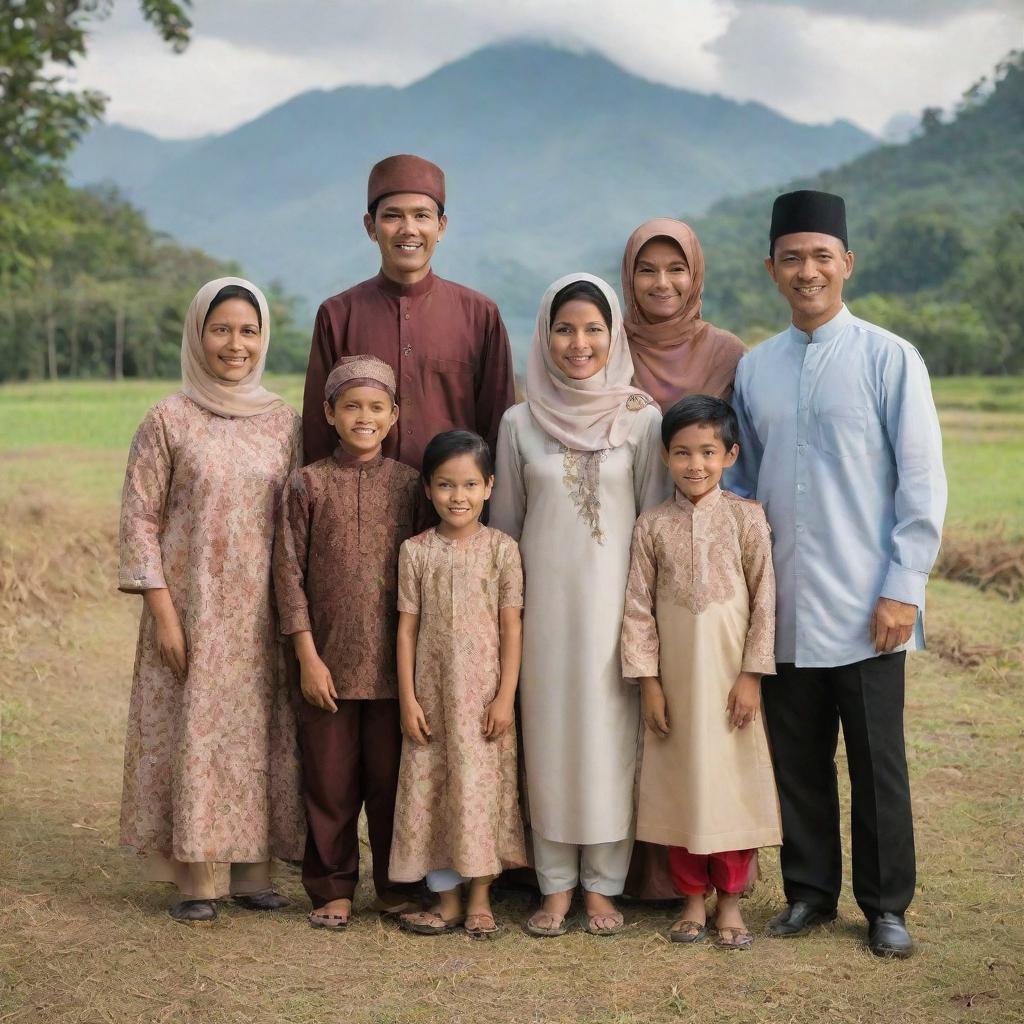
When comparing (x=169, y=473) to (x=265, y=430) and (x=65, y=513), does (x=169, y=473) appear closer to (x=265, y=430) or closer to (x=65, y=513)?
(x=265, y=430)

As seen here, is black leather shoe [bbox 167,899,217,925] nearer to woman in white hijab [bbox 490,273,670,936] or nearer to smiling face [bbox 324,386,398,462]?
woman in white hijab [bbox 490,273,670,936]

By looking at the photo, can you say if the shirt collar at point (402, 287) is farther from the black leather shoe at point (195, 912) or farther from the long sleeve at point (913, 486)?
the black leather shoe at point (195, 912)

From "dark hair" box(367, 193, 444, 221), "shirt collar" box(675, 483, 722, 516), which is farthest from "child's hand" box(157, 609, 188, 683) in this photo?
"shirt collar" box(675, 483, 722, 516)

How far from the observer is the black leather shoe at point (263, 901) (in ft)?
11.5

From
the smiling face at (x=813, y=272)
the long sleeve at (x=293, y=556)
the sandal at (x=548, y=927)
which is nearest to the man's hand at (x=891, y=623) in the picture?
the smiling face at (x=813, y=272)

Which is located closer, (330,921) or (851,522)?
(851,522)

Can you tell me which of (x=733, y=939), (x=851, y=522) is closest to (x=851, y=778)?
(x=733, y=939)

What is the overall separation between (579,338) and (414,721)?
104cm

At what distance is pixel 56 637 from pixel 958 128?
19103mm

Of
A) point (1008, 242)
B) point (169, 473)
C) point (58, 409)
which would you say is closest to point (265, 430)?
point (169, 473)

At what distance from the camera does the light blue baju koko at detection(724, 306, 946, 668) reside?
3.06 metres

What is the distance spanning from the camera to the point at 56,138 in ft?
25.8

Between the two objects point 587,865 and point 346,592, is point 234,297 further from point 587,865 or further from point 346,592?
point 587,865

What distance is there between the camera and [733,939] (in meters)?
3.18
